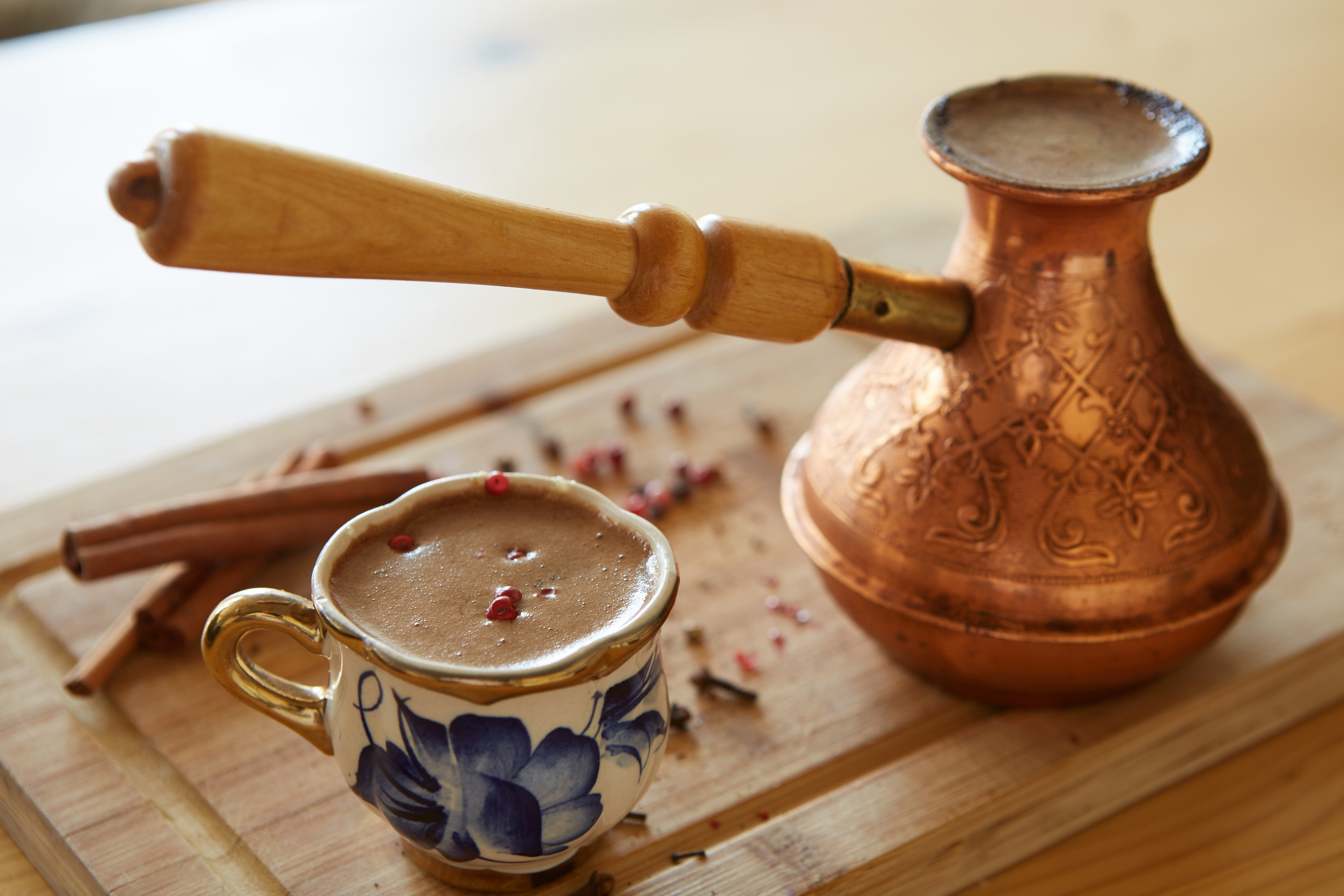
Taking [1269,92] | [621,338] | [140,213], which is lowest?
[1269,92]

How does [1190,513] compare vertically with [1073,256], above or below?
below

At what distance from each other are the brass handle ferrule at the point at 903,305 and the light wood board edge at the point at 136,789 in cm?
40

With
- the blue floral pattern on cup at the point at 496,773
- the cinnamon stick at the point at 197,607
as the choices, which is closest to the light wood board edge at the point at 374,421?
the cinnamon stick at the point at 197,607

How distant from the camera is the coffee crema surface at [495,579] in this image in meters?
0.57

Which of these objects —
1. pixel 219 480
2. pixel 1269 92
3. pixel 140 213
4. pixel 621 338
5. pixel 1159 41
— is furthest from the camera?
pixel 1159 41

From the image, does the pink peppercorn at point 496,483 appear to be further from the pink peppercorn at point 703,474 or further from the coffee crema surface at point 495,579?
the pink peppercorn at point 703,474

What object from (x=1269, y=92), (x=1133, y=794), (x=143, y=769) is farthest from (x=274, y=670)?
(x=1269, y=92)

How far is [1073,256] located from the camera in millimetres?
684

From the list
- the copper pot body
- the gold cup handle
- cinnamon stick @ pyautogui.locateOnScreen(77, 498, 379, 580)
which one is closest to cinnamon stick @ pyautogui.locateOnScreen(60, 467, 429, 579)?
cinnamon stick @ pyautogui.locateOnScreen(77, 498, 379, 580)

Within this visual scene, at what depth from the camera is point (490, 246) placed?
1.76 feet

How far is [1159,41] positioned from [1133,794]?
141cm

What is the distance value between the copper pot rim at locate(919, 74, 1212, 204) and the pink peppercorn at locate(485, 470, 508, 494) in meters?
0.26

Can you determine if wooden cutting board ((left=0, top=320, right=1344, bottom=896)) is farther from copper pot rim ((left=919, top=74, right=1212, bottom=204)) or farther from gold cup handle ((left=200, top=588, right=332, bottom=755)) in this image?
copper pot rim ((left=919, top=74, right=1212, bottom=204))

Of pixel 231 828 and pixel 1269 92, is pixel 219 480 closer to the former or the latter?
pixel 231 828
